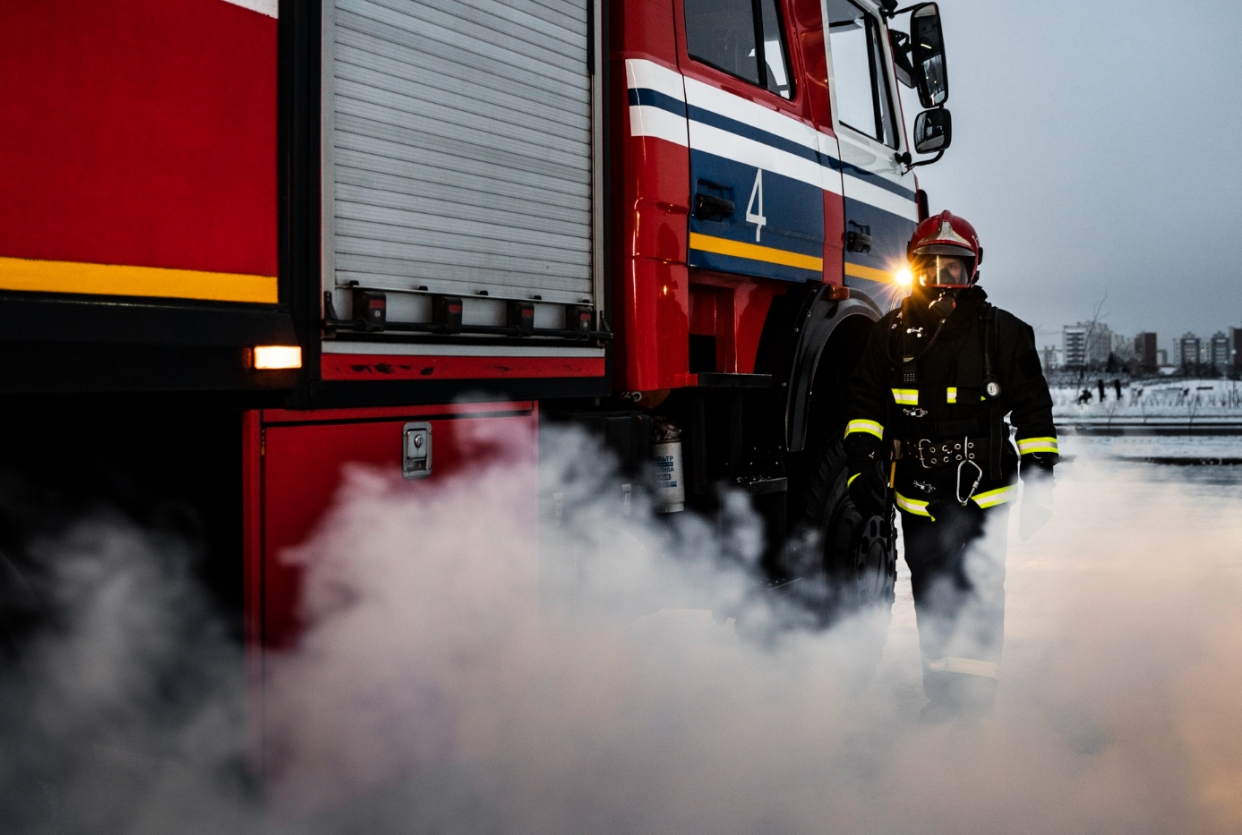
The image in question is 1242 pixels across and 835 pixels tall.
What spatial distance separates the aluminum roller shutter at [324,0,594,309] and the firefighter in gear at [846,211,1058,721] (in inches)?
52.0

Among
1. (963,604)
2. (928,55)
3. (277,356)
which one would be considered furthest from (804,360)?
(277,356)

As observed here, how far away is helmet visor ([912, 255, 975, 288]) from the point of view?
13.0ft

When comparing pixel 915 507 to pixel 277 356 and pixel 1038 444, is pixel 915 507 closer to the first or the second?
pixel 1038 444

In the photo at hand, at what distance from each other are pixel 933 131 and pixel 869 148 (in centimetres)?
29

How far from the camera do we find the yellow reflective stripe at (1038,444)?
3.79 meters

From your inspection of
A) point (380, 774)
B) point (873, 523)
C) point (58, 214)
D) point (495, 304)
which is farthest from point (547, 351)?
point (873, 523)

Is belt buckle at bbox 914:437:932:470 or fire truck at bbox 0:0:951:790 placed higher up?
fire truck at bbox 0:0:951:790

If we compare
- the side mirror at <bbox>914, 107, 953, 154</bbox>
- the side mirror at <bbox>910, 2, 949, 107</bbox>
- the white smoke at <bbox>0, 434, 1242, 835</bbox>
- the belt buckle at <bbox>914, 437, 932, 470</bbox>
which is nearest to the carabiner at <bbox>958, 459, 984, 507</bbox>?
the belt buckle at <bbox>914, 437, 932, 470</bbox>

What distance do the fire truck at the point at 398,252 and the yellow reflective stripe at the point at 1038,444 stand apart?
2.82 feet

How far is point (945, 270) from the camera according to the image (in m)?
3.96

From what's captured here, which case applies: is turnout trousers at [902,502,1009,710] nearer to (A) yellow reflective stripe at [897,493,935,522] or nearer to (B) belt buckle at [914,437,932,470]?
(A) yellow reflective stripe at [897,493,935,522]

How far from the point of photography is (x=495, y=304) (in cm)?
306

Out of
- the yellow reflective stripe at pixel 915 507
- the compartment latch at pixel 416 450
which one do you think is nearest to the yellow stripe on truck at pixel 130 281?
the compartment latch at pixel 416 450

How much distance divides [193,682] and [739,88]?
281 centimetres
